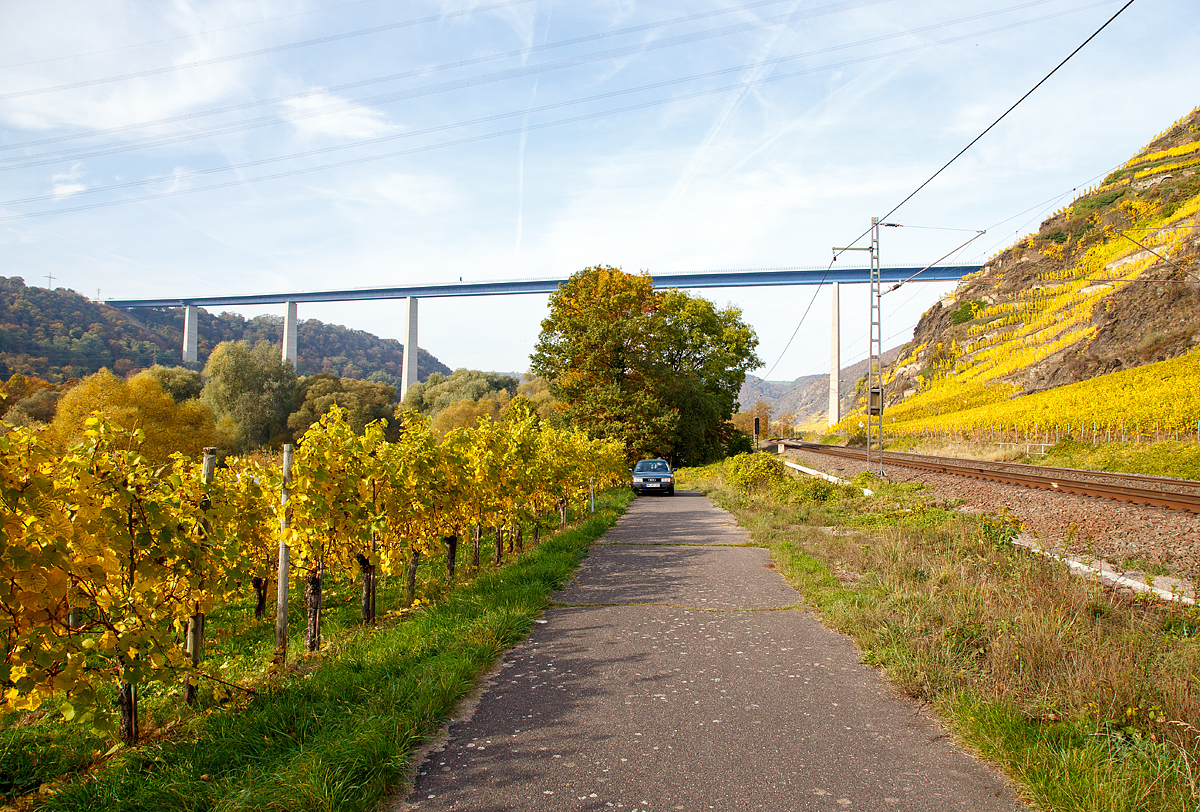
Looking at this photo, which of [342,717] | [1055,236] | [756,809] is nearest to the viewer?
[756,809]

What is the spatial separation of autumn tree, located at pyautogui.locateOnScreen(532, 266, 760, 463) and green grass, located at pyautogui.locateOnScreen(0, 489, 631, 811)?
23469mm

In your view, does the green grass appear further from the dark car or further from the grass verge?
the dark car

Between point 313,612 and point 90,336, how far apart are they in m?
82.5

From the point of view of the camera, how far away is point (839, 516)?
12.6 m

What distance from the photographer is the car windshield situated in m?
23.8

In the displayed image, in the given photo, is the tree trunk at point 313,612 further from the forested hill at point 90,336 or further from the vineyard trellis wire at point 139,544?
the forested hill at point 90,336

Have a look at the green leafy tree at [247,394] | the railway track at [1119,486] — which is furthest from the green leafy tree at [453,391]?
the railway track at [1119,486]

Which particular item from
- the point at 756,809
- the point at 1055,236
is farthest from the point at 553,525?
the point at 1055,236

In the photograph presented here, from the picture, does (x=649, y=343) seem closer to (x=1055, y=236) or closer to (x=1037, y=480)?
(x=1037, y=480)

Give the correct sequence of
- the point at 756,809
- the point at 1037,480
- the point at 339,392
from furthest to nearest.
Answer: the point at 339,392
the point at 1037,480
the point at 756,809

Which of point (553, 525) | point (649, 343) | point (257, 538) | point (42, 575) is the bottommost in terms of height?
point (553, 525)

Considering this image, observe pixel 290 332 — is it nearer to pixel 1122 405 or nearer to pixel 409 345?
pixel 409 345

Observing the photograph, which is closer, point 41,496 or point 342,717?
point 41,496

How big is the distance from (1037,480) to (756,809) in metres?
16.2
